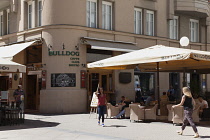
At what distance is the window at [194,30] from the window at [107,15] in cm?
872

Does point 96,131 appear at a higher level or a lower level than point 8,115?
lower

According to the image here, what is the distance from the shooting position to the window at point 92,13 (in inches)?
801

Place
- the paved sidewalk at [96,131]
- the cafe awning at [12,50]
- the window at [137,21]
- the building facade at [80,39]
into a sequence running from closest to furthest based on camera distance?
1. the paved sidewalk at [96,131]
2. the building facade at [80,39]
3. the cafe awning at [12,50]
4. the window at [137,21]

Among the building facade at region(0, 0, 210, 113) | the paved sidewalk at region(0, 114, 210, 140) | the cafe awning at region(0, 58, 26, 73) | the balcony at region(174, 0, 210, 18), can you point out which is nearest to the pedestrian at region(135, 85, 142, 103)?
the building facade at region(0, 0, 210, 113)

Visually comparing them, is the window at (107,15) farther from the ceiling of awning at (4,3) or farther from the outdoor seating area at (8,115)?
the outdoor seating area at (8,115)

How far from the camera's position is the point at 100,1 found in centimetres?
2073

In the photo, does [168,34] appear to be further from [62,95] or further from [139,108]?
[139,108]

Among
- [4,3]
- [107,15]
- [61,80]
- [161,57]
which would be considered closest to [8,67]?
[161,57]

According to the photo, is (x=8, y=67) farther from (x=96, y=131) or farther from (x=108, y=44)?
(x=108, y=44)

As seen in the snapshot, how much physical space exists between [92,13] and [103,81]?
431cm

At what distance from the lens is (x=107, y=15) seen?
21297 mm

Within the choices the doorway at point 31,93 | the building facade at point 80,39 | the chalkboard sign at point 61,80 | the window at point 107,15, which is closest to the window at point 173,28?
the building facade at point 80,39

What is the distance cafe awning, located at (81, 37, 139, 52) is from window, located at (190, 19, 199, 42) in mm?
7305

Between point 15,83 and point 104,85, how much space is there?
5.87 meters
